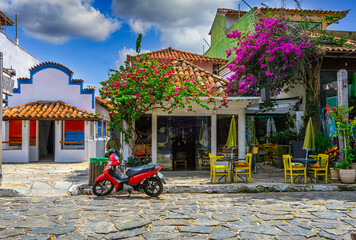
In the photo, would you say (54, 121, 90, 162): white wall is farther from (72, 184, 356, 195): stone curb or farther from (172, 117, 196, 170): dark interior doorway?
(72, 184, 356, 195): stone curb

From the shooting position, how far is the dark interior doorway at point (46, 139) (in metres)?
20.2

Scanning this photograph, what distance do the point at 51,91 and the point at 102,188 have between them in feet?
36.8

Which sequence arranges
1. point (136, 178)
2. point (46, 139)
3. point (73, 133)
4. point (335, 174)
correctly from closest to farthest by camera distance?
1. point (136, 178)
2. point (335, 174)
3. point (73, 133)
4. point (46, 139)

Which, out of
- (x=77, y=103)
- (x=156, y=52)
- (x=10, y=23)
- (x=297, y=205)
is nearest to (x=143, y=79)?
(x=297, y=205)

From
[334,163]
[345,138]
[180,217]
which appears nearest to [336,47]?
[345,138]

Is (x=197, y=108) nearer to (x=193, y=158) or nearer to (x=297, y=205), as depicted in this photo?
(x=193, y=158)

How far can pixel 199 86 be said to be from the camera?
37.8 feet

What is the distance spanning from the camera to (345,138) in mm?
10430

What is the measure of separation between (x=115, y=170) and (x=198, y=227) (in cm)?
376

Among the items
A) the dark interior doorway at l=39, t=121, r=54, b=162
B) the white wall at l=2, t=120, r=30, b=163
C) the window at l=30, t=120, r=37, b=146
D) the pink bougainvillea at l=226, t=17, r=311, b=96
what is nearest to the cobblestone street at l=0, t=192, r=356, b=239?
the pink bougainvillea at l=226, t=17, r=311, b=96

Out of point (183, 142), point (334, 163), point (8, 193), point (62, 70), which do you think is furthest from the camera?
point (62, 70)

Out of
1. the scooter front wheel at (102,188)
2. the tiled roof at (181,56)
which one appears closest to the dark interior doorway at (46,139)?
the tiled roof at (181,56)

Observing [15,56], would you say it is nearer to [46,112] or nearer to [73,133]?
[46,112]

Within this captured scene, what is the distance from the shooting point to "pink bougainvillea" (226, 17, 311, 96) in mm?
13133
